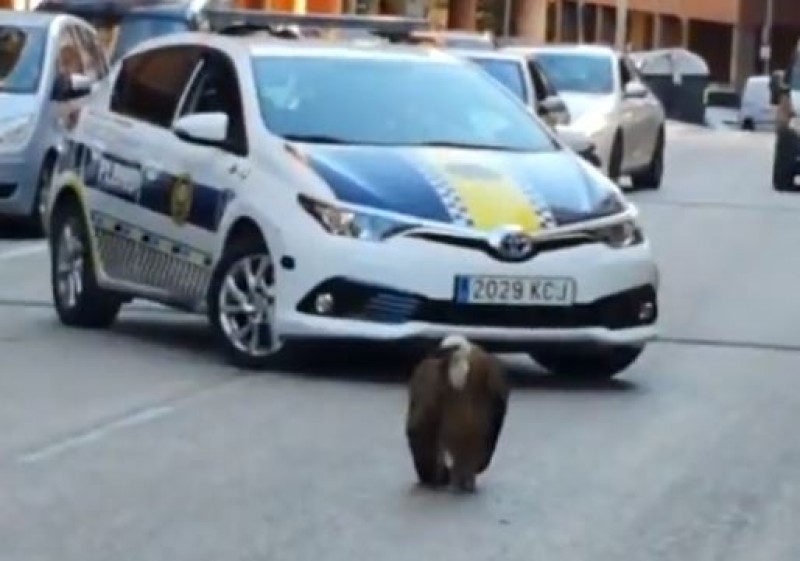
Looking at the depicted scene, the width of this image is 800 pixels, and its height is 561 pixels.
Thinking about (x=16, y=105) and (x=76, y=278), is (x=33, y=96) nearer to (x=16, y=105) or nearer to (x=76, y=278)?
(x=16, y=105)

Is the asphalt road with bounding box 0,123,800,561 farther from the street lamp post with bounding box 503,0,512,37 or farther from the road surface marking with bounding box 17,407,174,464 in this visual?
the street lamp post with bounding box 503,0,512,37

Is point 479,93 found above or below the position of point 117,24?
above

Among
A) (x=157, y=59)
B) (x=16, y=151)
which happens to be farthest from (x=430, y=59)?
(x=16, y=151)

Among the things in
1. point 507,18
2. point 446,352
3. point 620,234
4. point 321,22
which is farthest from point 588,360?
point 507,18

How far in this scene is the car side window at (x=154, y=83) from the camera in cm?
1477

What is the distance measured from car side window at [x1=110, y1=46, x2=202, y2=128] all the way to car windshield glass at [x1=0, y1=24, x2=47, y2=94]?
7.31 metres

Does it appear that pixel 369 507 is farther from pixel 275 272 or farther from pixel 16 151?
pixel 16 151

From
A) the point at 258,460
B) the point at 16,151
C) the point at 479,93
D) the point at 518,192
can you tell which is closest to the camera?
the point at 258,460

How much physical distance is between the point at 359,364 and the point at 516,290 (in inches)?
46.4

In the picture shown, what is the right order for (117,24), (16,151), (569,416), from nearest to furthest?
1. (569,416)
2. (16,151)
3. (117,24)

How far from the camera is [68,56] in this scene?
23266 mm

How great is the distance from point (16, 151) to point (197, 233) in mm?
8417

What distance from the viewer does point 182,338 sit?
15.0 m

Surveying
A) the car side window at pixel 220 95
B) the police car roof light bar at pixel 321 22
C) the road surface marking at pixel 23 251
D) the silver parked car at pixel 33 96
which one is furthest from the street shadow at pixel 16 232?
the car side window at pixel 220 95
